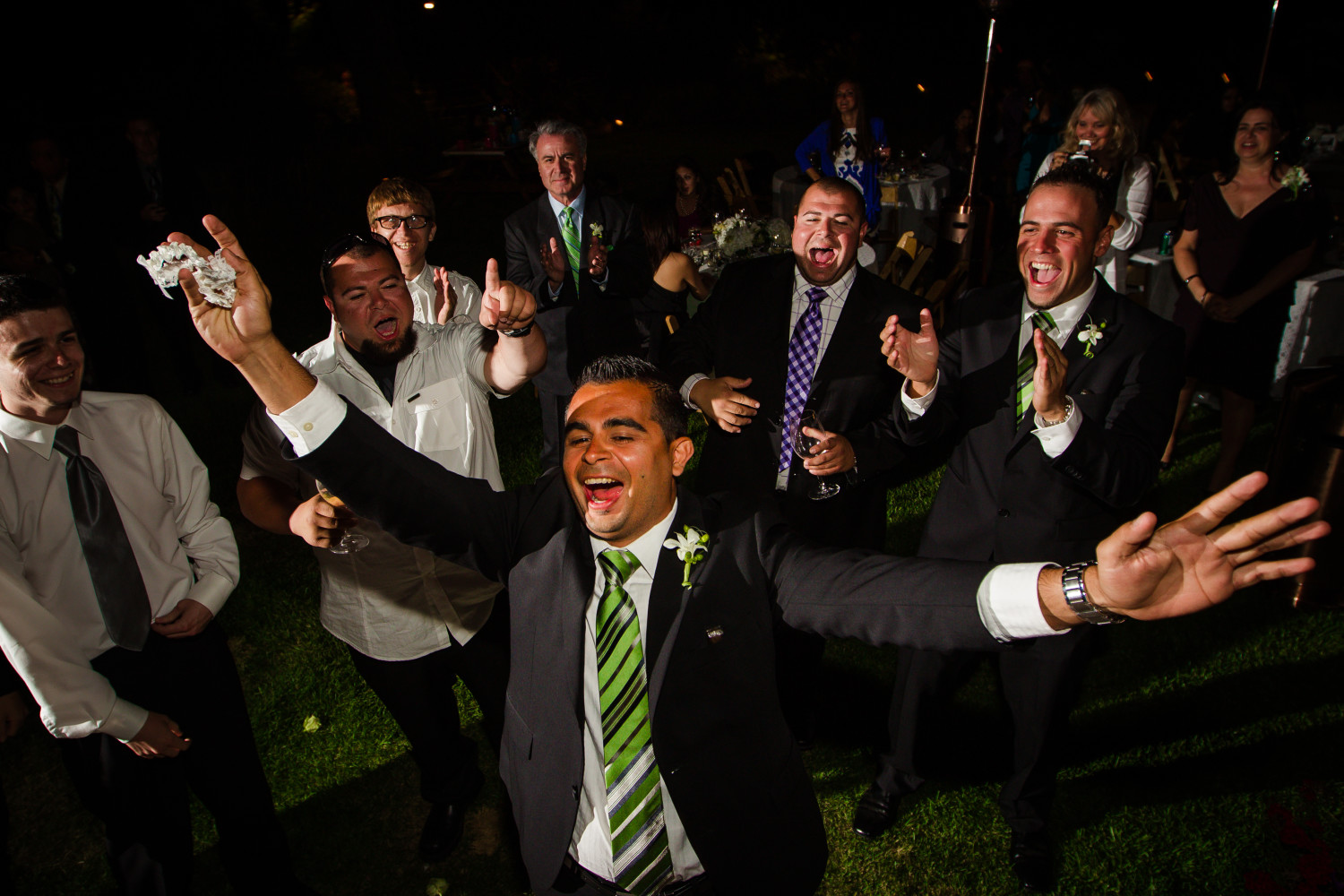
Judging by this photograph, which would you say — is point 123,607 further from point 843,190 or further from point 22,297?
point 843,190

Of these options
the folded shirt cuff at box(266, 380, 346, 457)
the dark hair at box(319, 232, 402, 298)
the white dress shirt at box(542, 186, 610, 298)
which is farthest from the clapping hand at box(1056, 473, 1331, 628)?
the white dress shirt at box(542, 186, 610, 298)

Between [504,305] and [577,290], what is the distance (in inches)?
112

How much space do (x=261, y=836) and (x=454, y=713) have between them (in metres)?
0.84

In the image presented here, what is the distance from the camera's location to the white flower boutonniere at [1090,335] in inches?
116

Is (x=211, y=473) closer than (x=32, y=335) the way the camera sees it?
No

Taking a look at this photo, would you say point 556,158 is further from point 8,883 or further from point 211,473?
point 8,883

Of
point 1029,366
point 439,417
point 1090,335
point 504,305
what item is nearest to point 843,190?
point 1029,366

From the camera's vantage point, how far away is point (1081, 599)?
72.0 inches

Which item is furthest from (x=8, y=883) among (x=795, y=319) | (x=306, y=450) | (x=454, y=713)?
(x=795, y=319)

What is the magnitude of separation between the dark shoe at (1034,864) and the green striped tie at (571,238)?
407 centimetres

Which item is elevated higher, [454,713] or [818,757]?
[454,713]

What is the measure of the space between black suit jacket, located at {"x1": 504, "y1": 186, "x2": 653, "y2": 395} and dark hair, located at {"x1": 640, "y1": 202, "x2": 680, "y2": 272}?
508mm

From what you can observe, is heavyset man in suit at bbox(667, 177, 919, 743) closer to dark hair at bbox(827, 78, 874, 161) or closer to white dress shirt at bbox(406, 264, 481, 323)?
white dress shirt at bbox(406, 264, 481, 323)

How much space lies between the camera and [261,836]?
10.6 feet
